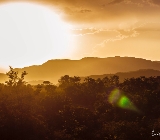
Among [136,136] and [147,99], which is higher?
[147,99]

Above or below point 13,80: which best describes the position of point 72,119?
below

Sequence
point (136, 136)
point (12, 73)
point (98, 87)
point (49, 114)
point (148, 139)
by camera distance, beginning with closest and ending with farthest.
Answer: point (148, 139) < point (136, 136) < point (49, 114) < point (12, 73) < point (98, 87)

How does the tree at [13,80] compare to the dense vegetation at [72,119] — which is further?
the tree at [13,80]

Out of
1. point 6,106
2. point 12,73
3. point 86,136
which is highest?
point 12,73

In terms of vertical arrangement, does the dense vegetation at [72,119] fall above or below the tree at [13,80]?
below

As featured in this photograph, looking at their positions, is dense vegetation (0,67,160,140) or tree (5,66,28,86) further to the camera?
tree (5,66,28,86)

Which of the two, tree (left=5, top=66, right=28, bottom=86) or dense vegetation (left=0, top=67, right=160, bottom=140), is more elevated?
tree (left=5, top=66, right=28, bottom=86)

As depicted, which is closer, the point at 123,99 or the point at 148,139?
the point at 148,139

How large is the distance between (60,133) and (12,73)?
42.9m

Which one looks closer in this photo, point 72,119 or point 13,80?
point 72,119

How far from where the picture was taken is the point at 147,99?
63562 mm

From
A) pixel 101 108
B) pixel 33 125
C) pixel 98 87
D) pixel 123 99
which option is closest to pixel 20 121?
pixel 33 125

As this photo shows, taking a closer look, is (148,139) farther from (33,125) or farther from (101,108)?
(101,108)

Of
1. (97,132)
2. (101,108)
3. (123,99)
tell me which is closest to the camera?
(97,132)
